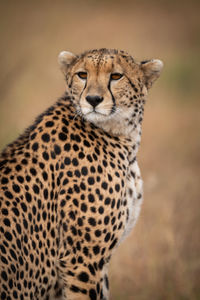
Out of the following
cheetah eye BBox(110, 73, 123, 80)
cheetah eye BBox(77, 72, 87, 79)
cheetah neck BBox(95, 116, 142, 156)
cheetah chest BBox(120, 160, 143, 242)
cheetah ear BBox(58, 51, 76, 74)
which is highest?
cheetah ear BBox(58, 51, 76, 74)

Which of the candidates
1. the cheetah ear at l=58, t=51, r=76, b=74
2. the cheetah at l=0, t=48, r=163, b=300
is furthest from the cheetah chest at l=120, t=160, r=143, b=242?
the cheetah ear at l=58, t=51, r=76, b=74

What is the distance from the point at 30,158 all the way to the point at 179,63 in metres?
7.21

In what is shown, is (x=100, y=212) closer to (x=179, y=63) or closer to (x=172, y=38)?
(x=179, y=63)

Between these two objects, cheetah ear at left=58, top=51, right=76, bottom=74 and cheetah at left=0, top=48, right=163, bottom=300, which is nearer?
cheetah at left=0, top=48, right=163, bottom=300

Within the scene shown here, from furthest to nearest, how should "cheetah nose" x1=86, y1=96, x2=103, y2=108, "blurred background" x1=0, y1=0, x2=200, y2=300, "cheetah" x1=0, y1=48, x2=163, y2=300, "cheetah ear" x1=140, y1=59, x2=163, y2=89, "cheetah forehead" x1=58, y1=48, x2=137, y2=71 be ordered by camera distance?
"blurred background" x1=0, y1=0, x2=200, y2=300
"cheetah ear" x1=140, y1=59, x2=163, y2=89
"cheetah forehead" x1=58, y1=48, x2=137, y2=71
"cheetah nose" x1=86, y1=96, x2=103, y2=108
"cheetah" x1=0, y1=48, x2=163, y2=300

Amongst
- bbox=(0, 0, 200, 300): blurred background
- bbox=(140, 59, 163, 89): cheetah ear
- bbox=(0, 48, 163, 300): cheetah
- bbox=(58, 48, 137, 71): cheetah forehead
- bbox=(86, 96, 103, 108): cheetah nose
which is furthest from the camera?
bbox=(0, 0, 200, 300): blurred background

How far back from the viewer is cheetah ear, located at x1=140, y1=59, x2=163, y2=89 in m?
3.06

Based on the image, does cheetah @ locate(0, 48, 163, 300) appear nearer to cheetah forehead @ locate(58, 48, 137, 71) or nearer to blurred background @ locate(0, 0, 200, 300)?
cheetah forehead @ locate(58, 48, 137, 71)

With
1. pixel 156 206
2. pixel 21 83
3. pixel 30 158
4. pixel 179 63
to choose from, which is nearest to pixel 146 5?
pixel 179 63

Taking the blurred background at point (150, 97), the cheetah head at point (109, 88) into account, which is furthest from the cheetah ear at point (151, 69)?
the blurred background at point (150, 97)

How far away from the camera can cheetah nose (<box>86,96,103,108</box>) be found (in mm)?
2742

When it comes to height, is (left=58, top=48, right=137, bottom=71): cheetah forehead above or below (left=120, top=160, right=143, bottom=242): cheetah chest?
above

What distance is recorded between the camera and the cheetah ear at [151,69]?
306 centimetres

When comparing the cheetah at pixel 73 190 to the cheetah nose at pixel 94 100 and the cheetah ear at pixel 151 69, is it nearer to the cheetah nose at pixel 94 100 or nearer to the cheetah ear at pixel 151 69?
the cheetah nose at pixel 94 100
